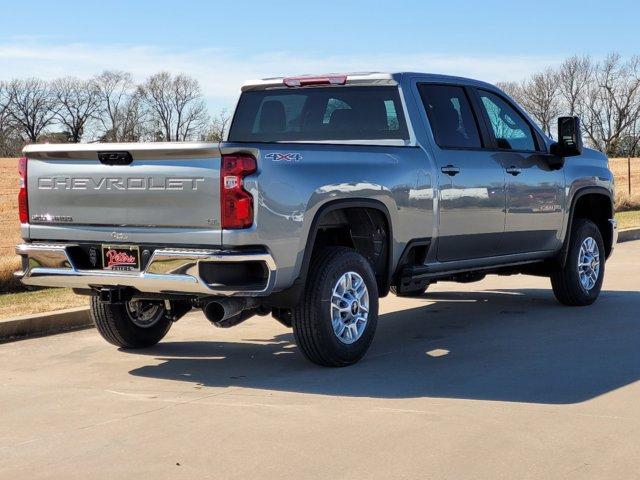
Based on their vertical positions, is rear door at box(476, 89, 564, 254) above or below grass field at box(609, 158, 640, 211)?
above

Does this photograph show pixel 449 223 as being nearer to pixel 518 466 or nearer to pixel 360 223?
pixel 360 223

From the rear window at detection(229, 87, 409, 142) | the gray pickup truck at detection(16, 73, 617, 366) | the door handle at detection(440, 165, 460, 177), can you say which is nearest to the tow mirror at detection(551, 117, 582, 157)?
the gray pickup truck at detection(16, 73, 617, 366)

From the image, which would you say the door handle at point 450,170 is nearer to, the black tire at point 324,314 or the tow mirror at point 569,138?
the black tire at point 324,314

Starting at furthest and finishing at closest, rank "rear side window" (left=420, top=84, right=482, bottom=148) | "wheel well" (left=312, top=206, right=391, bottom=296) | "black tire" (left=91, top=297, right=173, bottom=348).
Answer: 1. "rear side window" (left=420, top=84, right=482, bottom=148)
2. "black tire" (left=91, top=297, right=173, bottom=348)
3. "wheel well" (left=312, top=206, right=391, bottom=296)

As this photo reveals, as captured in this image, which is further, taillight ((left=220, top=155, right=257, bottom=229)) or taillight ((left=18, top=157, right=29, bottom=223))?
taillight ((left=18, top=157, right=29, bottom=223))

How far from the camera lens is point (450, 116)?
869 cm

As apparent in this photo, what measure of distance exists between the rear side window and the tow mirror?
100 centimetres

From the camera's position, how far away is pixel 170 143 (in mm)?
6691

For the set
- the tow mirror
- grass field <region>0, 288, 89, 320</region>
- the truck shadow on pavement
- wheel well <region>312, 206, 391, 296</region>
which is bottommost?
the truck shadow on pavement

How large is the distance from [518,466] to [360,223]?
3.17m

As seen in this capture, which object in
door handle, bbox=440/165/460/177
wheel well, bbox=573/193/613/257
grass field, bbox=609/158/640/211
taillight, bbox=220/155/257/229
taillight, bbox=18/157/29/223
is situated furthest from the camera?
grass field, bbox=609/158/640/211

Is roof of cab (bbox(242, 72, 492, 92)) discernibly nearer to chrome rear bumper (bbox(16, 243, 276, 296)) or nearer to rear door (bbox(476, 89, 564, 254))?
rear door (bbox(476, 89, 564, 254))

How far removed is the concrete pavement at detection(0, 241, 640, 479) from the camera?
16.5 ft

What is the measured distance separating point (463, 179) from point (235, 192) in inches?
95.5
